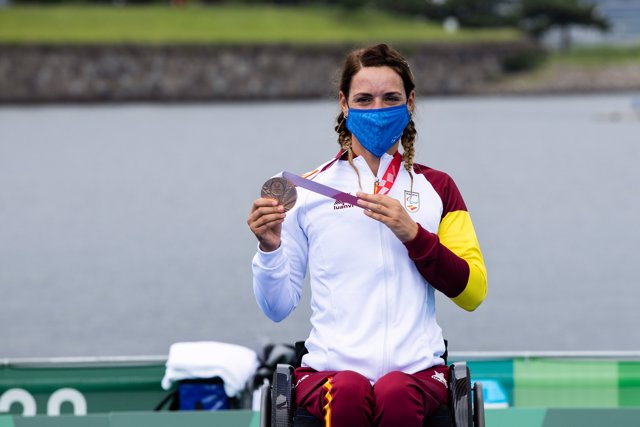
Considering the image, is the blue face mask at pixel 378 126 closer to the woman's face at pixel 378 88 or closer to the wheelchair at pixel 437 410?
the woman's face at pixel 378 88

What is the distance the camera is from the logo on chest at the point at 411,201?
10.6ft

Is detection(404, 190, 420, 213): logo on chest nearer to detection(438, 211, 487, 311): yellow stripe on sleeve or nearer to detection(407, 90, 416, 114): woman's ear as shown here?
detection(438, 211, 487, 311): yellow stripe on sleeve

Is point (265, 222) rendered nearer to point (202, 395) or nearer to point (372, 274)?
point (372, 274)

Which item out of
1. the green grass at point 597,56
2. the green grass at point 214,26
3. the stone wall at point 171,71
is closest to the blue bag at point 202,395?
the stone wall at point 171,71

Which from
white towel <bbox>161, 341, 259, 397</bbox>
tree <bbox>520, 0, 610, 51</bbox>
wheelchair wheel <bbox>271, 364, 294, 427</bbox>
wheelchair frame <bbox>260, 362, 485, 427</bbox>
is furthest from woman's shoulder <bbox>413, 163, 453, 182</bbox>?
tree <bbox>520, 0, 610, 51</bbox>

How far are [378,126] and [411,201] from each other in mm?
215

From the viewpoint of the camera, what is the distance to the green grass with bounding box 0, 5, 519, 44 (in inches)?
3118

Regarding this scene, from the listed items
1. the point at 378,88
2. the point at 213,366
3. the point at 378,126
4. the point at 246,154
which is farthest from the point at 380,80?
the point at 246,154

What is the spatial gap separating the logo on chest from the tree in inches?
3491

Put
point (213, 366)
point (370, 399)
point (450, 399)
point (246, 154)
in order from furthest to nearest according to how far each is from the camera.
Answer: point (246, 154) → point (213, 366) → point (450, 399) → point (370, 399)

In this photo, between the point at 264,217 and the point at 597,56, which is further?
the point at 597,56

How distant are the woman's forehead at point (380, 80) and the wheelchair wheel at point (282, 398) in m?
0.73

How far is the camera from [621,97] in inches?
3066

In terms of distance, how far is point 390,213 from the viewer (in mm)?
3035
